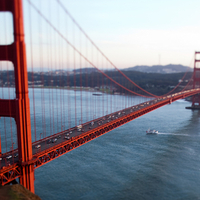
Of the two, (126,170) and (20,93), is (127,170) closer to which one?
(126,170)

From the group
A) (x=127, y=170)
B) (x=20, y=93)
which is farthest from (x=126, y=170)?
(x=20, y=93)

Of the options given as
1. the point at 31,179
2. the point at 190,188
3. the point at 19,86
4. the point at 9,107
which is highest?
the point at 19,86

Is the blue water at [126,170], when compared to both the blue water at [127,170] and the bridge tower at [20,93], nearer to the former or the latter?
the blue water at [127,170]

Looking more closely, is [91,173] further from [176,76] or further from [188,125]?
[176,76]

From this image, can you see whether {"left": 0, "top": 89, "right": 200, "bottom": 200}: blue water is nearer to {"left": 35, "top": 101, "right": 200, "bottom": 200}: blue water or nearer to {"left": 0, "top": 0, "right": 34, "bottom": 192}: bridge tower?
{"left": 35, "top": 101, "right": 200, "bottom": 200}: blue water

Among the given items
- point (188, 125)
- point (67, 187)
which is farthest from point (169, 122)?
point (67, 187)
